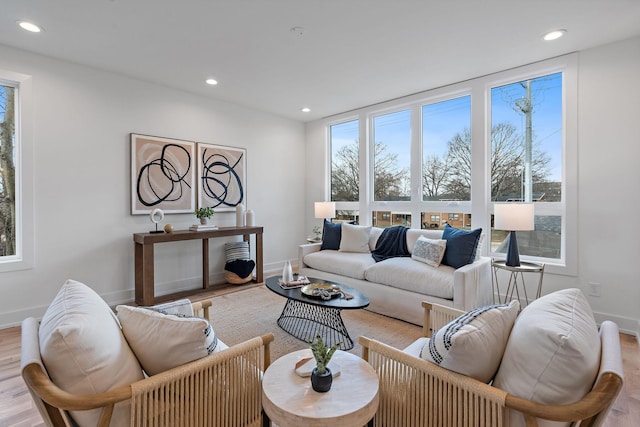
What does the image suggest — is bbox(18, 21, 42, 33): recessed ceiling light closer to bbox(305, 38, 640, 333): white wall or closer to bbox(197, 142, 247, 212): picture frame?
bbox(197, 142, 247, 212): picture frame

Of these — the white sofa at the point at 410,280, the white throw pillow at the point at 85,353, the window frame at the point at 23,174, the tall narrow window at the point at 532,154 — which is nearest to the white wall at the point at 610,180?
the tall narrow window at the point at 532,154

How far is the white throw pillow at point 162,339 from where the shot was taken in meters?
1.22

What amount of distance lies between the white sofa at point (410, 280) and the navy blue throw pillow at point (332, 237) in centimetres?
38

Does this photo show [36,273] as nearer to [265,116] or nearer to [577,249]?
[265,116]

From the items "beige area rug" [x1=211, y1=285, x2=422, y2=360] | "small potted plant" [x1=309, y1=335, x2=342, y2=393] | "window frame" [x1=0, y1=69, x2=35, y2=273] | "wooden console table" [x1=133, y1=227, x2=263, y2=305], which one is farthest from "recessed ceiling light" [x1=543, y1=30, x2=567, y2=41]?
"window frame" [x1=0, y1=69, x2=35, y2=273]

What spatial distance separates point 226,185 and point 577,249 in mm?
4382

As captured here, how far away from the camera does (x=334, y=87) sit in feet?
13.5

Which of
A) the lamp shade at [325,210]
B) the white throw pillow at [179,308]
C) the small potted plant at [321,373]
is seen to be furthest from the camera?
the lamp shade at [325,210]

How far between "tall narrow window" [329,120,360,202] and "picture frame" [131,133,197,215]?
7.80 feet

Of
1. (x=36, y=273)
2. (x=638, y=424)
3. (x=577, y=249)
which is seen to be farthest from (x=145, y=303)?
(x=577, y=249)

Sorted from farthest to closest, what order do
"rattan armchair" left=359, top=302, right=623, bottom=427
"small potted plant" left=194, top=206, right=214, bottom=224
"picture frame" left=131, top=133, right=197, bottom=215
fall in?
"small potted plant" left=194, top=206, right=214, bottom=224, "picture frame" left=131, top=133, right=197, bottom=215, "rattan armchair" left=359, top=302, right=623, bottom=427

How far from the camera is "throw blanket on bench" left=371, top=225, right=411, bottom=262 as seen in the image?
387 centimetres

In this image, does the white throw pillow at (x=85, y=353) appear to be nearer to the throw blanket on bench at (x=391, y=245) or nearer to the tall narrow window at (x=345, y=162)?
the throw blanket on bench at (x=391, y=245)

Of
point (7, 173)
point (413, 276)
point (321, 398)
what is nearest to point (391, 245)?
point (413, 276)
